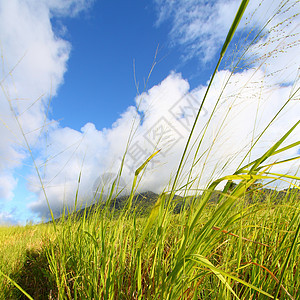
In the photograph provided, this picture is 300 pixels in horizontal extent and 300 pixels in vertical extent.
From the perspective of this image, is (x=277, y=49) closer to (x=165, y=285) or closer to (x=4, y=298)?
(x=165, y=285)

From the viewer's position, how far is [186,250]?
2.54ft

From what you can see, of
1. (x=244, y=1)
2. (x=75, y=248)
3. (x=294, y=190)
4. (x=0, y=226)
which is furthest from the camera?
(x=0, y=226)

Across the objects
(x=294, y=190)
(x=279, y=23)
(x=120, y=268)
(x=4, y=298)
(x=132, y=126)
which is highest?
(x=279, y=23)

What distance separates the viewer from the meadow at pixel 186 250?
2.26 feet

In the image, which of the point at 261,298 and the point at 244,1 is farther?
the point at 261,298

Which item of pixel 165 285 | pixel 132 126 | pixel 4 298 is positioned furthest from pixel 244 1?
pixel 4 298

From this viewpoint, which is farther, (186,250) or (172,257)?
(172,257)

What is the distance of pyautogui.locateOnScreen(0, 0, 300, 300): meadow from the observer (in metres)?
0.69

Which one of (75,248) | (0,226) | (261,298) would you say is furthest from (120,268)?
(0,226)

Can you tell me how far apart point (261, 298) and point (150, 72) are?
3.93ft

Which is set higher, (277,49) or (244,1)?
(277,49)

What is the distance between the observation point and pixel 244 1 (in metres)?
0.52

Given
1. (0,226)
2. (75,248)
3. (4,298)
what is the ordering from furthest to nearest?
1. (0,226)
2. (4,298)
3. (75,248)

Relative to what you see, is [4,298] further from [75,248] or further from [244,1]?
[244,1]
